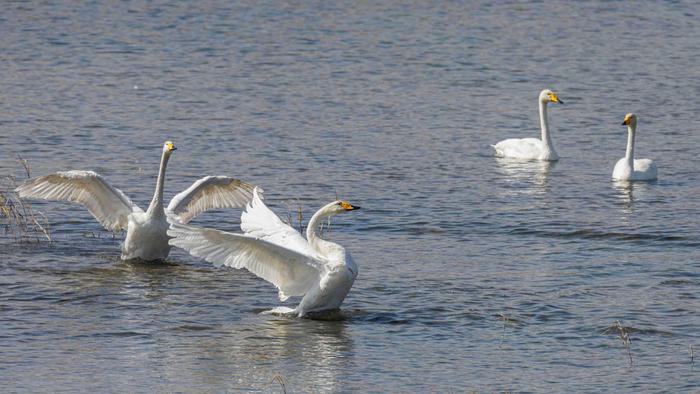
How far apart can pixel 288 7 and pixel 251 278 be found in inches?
702

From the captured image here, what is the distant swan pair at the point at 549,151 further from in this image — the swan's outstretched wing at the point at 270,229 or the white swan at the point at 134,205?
the swan's outstretched wing at the point at 270,229

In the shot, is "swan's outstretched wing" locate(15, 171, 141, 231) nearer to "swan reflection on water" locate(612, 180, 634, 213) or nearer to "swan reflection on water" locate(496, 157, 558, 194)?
"swan reflection on water" locate(496, 157, 558, 194)

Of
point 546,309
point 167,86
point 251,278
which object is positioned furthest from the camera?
point 167,86

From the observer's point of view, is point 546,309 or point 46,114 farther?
point 46,114

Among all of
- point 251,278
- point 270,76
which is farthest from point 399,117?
point 251,278

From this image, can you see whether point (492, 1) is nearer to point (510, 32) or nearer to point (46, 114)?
point (510, 32)

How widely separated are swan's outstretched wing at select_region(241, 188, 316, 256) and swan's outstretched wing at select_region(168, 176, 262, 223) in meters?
1.32

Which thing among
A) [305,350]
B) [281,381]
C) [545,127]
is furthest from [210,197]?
[545,127]

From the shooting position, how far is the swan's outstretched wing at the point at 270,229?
1145 cm

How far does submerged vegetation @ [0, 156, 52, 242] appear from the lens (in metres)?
13.7

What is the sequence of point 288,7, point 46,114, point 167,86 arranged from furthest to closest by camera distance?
point 288,7 → point 167,86 → point 46,114

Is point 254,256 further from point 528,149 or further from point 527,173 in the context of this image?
point 528,149

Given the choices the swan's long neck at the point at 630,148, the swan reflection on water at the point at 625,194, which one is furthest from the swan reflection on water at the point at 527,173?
the swan's long neck at the point at 630,148

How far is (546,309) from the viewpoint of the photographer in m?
11.3
